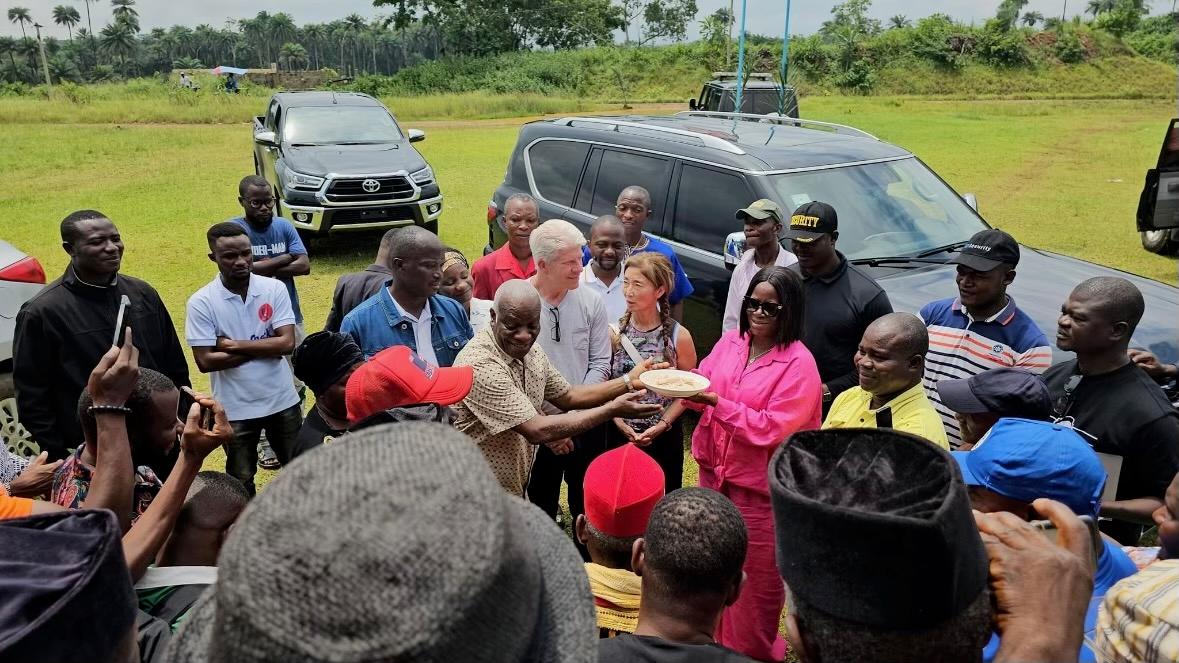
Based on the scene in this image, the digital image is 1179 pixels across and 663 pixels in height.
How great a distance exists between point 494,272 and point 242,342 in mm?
1731

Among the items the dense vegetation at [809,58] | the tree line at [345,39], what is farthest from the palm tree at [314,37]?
the dense vegetation at [809,58]

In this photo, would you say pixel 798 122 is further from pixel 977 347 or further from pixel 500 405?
pixel 500 405

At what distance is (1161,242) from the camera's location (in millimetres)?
10828

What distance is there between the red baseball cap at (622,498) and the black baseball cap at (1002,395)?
131 centimetres

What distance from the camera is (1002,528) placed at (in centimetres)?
170

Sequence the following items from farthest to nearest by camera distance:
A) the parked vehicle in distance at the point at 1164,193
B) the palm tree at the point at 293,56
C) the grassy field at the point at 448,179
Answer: the palm tree at the point at 293,56, the grassy field at the point at 448,179, the parked vehicle in distance at the point at 1164,193

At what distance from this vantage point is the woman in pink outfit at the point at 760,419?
139 inches

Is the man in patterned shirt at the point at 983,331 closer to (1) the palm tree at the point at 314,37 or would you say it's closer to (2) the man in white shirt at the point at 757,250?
(2) the man in white shirt at the point at 757,250

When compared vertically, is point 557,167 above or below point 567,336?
above

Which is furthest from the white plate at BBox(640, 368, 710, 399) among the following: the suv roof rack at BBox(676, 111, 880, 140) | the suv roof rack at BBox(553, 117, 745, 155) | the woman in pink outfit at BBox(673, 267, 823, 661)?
the suv roof rack at BBox(676, 111, 880, 140)

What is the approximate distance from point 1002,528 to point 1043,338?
2.74 metres

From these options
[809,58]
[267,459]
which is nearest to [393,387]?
[267,459]

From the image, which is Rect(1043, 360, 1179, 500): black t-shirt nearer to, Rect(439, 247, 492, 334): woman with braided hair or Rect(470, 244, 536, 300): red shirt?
Rect(439, 247, 492, 334): woman with braided hair

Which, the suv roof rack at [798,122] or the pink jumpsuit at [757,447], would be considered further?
the suv roof rack at [798,122]
